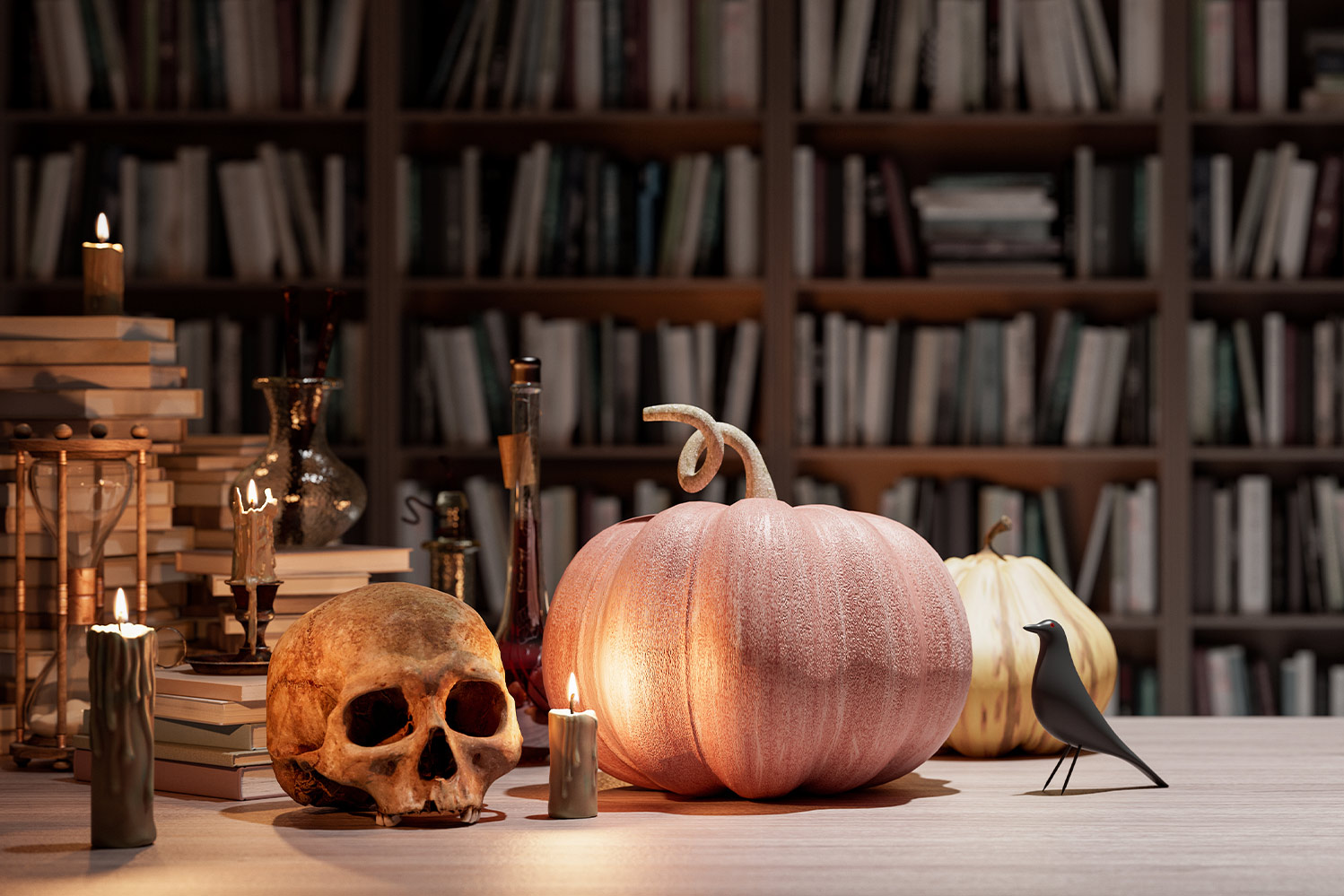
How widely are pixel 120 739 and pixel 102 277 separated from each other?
0.56 m

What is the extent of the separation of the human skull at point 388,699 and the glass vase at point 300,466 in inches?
13.5

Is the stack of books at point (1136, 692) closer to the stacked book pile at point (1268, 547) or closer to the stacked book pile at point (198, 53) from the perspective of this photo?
the stacked book pile at point (1268, 547)

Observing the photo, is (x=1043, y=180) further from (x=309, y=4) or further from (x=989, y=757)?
(x=989, y=757)

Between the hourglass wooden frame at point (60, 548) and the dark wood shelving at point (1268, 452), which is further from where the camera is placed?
the dark wood shelving at point (1268, 452)

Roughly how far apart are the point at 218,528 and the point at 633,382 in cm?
175

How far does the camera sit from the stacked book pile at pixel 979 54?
2.86 meters

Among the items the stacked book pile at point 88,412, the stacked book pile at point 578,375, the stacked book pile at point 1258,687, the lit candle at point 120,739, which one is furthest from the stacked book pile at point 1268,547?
the lit candle at point 120,739

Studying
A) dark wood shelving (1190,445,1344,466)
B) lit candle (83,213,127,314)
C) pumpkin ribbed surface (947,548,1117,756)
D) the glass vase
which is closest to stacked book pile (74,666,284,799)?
the glass vase

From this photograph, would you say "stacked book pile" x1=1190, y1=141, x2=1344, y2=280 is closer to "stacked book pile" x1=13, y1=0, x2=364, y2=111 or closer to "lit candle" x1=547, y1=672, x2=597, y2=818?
"stacked book pile" x1=13, y1=0, x2=364, y2=111

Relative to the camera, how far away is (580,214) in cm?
292

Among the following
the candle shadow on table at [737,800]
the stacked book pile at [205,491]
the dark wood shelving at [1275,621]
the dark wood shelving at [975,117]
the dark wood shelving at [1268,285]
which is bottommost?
the dark wood shelving at [1275,621]

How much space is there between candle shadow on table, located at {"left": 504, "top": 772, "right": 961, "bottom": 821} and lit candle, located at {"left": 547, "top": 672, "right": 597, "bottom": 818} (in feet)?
0.05

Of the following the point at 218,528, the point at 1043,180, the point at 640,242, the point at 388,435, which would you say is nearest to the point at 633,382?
the point at 640,242

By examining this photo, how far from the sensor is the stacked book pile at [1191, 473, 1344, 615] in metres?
2.85
